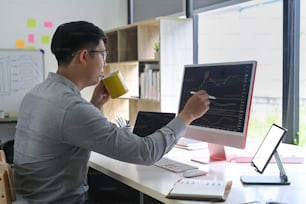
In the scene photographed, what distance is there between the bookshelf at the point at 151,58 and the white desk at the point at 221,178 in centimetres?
116

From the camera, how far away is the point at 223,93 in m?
1.98

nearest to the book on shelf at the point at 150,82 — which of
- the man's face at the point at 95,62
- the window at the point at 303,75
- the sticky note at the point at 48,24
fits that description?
the window at the point at 303,75

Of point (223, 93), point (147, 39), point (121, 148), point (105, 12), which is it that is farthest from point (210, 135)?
point (105, 12)

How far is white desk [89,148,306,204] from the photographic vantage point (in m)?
1.47

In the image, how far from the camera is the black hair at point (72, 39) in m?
1.72

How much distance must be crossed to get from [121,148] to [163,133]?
0.66ft

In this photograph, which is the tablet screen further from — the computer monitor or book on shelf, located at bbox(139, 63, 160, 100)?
book on shelf, located at bbox(139, 63, 160, 100)

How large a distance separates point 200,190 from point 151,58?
229 cm

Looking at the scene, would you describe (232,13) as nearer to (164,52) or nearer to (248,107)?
(164,52)

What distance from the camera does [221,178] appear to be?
1760mm

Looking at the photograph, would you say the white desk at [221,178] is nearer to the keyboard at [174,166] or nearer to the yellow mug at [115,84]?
the keyboard at [174,166]

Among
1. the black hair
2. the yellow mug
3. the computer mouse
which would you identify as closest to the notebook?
the yellow mug

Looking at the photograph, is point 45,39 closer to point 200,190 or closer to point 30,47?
point 30,47

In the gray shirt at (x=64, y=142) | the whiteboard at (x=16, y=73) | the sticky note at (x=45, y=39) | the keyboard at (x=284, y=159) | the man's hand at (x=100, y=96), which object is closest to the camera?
the gray shirt at (x=64, y=142)
